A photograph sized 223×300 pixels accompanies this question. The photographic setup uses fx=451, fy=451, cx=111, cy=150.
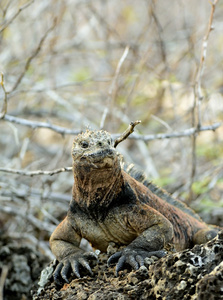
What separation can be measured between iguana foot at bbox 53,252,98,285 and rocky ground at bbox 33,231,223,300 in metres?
0.20

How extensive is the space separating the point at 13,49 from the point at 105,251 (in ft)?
26.8

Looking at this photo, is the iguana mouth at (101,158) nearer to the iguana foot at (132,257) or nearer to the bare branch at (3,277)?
the iguana foot at (132,257)

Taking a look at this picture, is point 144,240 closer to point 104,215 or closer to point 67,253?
point 104,215

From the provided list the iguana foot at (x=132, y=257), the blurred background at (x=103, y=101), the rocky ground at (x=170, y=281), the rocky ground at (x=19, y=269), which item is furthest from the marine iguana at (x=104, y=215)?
the blurred background at (x=103, y=101)

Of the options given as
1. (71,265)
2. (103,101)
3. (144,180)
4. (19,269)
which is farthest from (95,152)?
(103,101)

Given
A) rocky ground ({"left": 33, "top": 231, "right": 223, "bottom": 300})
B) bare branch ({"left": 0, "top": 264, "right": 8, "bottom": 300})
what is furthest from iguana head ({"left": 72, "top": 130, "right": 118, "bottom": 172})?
bare branch ({"left": 0, "top": 264, "right": 8, "bottom": 300})

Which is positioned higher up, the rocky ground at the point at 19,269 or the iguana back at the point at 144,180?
the iguana back at the point at 144,180

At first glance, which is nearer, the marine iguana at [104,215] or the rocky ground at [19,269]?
the marine iguana at [104,215]

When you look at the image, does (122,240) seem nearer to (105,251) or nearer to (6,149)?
(105,251)

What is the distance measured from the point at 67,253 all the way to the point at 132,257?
88 centimetres

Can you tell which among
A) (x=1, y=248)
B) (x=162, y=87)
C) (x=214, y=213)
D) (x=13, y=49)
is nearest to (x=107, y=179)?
(x=1, y=248)

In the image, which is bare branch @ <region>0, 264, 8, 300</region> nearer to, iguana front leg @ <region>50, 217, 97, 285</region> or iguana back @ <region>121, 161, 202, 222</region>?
iguana front leg @ <region>50, 217, 97, 285</region>

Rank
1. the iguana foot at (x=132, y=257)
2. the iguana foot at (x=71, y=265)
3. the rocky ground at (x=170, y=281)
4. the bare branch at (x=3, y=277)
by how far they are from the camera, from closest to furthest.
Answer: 1. the rocky ground at (x=170, y=281)
2. the iguana foot at (x=132, y=257)
3. the iguana foot at (x=71, y=265)
4. the bare branch at (x=3, y=277)

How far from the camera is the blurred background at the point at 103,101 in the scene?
8.37m
